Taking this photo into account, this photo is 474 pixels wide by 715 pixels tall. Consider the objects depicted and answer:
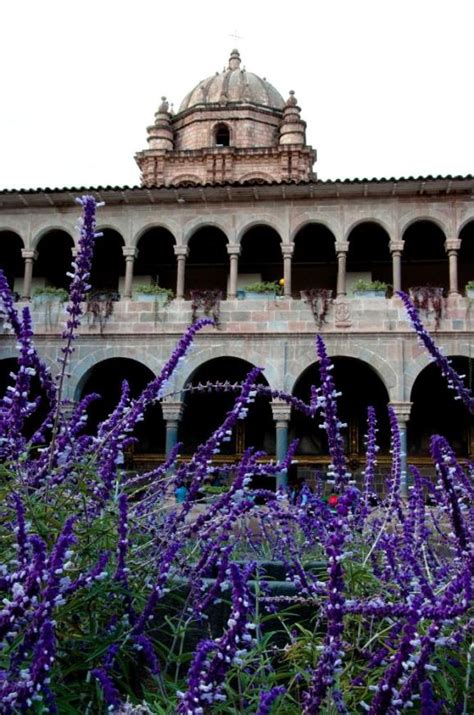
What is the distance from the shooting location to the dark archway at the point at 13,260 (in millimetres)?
23170

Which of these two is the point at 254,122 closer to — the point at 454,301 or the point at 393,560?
the point at 454,301

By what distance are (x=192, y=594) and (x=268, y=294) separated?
17100mm

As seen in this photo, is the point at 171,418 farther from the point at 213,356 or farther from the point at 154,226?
the point at 154,226

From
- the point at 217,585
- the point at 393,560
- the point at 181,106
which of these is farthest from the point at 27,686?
the point at 181,106

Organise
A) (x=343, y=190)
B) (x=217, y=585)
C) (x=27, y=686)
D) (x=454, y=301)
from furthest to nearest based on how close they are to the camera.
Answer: (x=343, y=190) < (x=454, y=301) < (x=217, y=585) < (x=27, y=686)

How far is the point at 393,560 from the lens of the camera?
10.4 feet

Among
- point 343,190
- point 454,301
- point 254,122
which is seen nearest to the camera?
point 454,301

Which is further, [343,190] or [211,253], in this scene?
[211,253]

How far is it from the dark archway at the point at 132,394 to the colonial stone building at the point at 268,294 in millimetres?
59

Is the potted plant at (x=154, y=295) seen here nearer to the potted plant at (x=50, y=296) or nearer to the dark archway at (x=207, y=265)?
the potted plant at (x=50, y=296)

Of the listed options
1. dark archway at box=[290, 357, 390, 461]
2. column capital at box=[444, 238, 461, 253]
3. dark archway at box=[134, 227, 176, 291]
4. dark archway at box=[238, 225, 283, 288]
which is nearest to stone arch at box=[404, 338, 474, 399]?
column capital at box=[444, 238, 461, 253]

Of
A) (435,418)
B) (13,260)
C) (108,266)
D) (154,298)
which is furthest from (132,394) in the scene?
(435,418)

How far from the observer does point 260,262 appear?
23094 millimetres

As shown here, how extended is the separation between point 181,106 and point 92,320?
17255 millimetres
